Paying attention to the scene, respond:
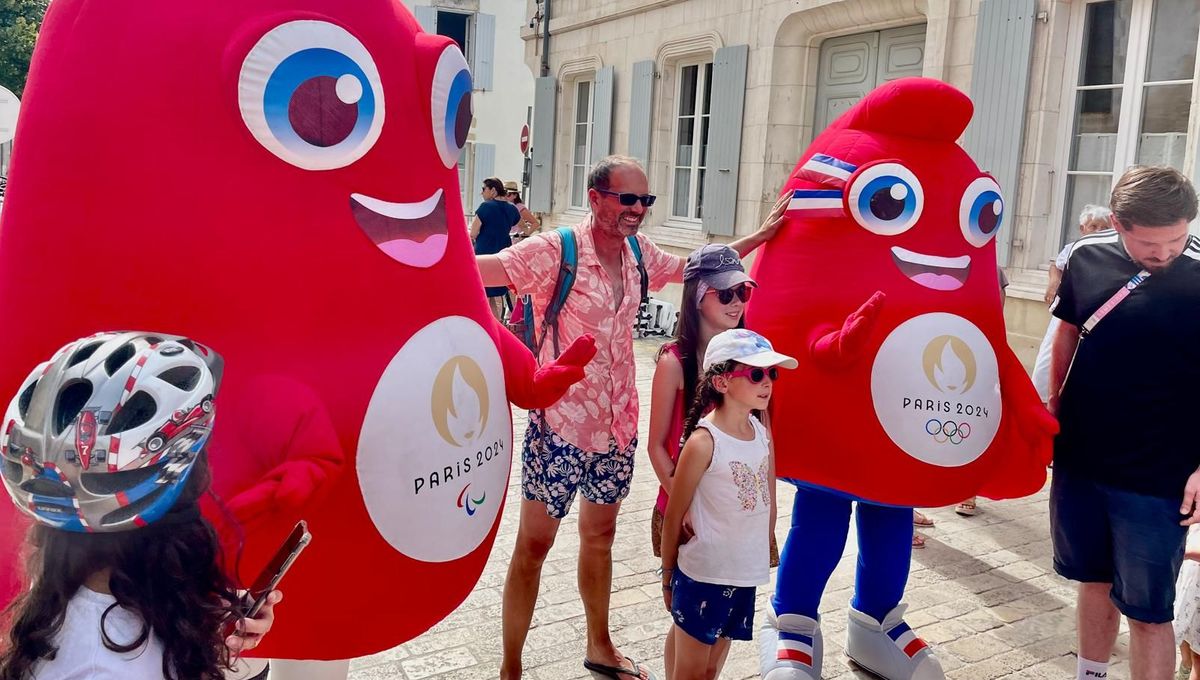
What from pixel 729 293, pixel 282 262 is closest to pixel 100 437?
pixel 282 262

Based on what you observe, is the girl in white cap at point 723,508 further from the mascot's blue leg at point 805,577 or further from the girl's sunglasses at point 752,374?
the mascot's blue leg at point 805,577

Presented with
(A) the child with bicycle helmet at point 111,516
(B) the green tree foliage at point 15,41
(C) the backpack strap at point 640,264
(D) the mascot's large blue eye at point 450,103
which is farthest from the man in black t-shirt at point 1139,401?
(B) the green tree foliage at point 15,41

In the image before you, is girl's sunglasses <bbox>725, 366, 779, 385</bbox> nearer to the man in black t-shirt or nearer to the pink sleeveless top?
the pink sleeveless top

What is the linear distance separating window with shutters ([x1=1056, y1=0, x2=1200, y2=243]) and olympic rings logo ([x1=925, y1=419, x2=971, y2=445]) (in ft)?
Result: 13.7

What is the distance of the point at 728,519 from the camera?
2592 mm

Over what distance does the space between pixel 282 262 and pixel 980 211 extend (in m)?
2.21

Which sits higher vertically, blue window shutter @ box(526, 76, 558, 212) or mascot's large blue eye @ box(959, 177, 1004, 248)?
blue window shutter @ box(526, 76, 558, 212)

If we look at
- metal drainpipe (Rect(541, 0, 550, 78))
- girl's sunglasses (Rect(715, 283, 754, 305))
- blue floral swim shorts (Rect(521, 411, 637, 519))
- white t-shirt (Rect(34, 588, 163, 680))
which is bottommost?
blue floral swim shorts (Rect(521, 411, 637, 519))

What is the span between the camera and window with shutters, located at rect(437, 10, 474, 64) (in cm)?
2248

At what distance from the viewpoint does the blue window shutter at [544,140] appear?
44.1 feet

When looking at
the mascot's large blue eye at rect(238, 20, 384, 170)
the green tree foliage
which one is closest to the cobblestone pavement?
the mascot's large blue eye at rect(238, 20, 384, 170)

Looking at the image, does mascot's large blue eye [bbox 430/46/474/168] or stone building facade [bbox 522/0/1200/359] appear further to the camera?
stone building facade [bbox 522/0/1200/359]

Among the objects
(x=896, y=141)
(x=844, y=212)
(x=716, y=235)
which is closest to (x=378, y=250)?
(x=844, y=212)

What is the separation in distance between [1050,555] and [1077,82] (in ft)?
12.2
